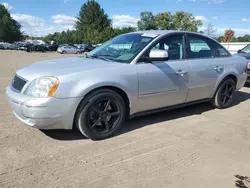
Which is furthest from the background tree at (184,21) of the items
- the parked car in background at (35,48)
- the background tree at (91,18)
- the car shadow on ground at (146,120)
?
the car shadow on ground at (146,120)

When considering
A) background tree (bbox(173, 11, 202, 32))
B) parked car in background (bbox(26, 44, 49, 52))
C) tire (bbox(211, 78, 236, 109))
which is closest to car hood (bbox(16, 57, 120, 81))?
tire (bbox(211, 78, 236, 109))

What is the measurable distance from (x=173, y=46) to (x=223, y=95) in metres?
1.81

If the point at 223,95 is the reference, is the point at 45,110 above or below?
above

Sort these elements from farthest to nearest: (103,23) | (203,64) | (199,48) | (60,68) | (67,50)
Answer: (103,23), (67,50), (199,48), (203,64), (60,68)

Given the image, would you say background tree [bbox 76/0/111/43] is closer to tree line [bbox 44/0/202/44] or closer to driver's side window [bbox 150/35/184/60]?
tree line [bbox 44/0/202/44]

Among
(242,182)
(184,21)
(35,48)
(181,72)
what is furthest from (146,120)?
(184,21)

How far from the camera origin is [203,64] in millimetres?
4906

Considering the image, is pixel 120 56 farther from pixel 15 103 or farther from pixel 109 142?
pixel 15 103

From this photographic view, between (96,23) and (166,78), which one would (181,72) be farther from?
(96,23)

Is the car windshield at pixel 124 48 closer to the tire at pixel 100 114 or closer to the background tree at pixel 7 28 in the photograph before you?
the tire at pixel 100 114

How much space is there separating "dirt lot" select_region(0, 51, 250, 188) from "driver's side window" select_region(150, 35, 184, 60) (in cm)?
118

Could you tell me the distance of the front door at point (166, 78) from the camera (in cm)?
409

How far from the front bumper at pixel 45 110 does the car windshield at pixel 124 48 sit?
116cm

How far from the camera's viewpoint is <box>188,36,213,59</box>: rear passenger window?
4.88 meters
